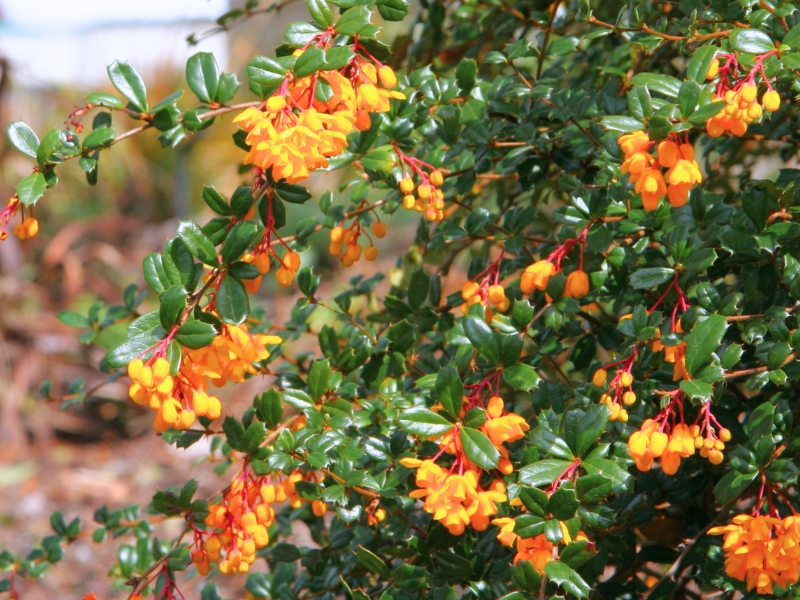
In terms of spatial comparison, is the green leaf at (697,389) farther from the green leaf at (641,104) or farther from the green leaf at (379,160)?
the green leaf at (379,160)

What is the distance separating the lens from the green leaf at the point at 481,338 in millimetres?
882

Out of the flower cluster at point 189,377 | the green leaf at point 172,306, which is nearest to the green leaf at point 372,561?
the flower cluster at point 189,377

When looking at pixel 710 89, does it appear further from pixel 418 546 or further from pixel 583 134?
pixel 418 546

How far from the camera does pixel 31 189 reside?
0.89 m

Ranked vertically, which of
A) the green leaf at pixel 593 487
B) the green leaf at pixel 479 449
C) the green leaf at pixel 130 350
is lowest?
the green leaf at pixel 593 487

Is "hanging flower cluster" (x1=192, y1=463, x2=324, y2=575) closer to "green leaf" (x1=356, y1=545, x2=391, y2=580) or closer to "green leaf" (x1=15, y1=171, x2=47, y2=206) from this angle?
"green leaf" (x1=356, y1=545, x2=391, y2=580)

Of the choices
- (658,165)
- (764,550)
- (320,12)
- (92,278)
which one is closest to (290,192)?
(320,12)

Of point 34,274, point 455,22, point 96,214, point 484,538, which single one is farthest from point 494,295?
point 96,214

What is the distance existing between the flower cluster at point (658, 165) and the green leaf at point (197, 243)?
16.9 inches

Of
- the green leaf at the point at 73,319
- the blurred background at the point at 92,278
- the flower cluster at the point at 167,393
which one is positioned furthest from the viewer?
the blurred background at the point at 92,278

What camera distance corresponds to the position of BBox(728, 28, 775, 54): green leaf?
2.69ft

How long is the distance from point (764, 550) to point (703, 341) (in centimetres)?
22

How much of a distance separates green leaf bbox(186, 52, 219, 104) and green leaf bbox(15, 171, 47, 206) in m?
0.23

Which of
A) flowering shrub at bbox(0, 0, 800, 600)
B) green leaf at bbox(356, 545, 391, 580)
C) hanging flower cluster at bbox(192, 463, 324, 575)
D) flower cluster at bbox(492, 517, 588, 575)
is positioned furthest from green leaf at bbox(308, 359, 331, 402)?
flower cluster at bbox(492, 517, 588, 575)
